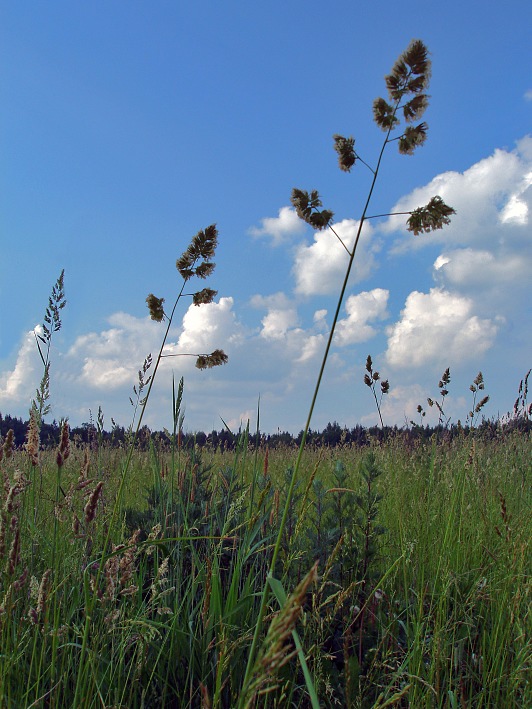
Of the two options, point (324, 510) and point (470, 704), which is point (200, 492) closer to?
point (324, 510)

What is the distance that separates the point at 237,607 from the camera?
2186 mm

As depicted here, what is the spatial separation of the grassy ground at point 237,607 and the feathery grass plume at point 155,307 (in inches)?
26.3

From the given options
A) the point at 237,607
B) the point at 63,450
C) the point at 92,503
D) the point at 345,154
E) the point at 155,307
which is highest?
the point at 345,154

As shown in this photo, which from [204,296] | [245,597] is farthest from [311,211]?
[245,597]

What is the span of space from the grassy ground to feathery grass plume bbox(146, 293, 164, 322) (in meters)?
0.67

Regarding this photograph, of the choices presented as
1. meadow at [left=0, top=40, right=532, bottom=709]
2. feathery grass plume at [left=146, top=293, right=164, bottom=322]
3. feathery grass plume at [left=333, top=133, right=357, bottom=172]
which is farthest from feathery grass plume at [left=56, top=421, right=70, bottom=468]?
feathery grass plume at [left=333, top=133, right=357, bottom=172]

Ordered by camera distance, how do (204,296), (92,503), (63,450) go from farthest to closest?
(204,296)
(63,450)
(92,503)

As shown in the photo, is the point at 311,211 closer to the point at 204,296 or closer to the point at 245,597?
the point at 204,296

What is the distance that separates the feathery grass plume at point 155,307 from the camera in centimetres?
280

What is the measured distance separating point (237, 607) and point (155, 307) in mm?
1450

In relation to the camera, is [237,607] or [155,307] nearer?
[237,607]

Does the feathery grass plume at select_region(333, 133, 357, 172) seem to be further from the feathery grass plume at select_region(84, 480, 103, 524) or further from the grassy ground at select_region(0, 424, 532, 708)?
the feathery grass plume at select_region(84, 480, 103, 524)

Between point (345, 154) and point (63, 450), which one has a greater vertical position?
point (345, 154)

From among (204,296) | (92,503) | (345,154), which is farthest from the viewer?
(204,296)
